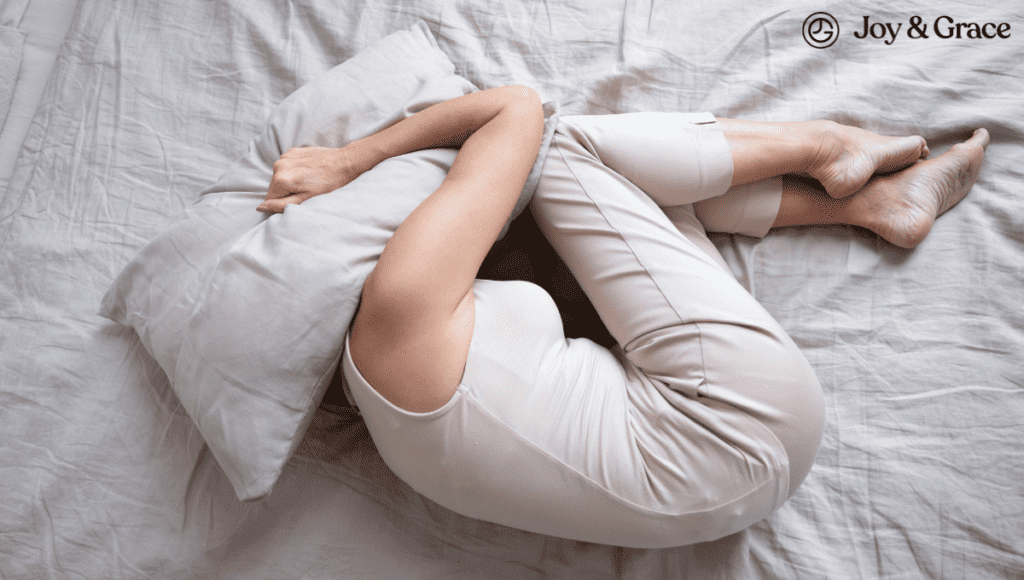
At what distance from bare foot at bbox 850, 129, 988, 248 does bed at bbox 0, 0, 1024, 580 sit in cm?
3

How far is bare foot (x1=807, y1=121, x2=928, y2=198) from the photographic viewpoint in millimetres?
910

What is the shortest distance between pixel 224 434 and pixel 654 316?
0.55 m

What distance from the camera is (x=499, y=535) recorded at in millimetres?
816

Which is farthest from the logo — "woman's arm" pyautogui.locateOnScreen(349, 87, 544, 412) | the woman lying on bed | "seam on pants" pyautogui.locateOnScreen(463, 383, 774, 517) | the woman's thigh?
"seam on pants" pyautogui.locateOnScreen(463, 383, 774, 517)

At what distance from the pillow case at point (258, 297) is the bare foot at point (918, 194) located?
550mm

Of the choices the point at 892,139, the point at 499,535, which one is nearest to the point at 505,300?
the point at 499,535

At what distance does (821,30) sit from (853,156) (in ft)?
0.93

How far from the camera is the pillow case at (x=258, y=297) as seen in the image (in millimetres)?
663

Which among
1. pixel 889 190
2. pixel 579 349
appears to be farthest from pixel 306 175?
pixel 889 190

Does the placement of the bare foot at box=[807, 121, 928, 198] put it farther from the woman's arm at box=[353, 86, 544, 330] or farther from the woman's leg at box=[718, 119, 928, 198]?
the woman's arm at box=[353, 86, 544, 330]

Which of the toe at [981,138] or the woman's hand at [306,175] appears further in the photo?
the toe at [981,138]

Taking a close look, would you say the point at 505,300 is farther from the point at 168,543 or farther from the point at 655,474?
the point at 168,543

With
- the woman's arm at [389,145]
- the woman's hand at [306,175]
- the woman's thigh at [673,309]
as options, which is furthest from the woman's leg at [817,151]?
the woman's hand at [306,175]

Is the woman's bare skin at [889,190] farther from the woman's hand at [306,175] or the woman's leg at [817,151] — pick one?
the woman's hand at [306,175]
